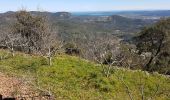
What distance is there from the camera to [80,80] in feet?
77.6

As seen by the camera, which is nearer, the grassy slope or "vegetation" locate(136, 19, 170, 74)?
the grassy slope

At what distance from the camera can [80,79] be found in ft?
78.4

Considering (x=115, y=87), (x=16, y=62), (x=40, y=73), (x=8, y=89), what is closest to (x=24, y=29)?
(x=16, y=62)

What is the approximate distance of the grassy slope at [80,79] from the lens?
67.9 ft

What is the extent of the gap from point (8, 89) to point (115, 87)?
26.6 feet

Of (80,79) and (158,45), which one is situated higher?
(80,79)

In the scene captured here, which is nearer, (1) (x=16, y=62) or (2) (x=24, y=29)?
(1) (x=16, y=62)

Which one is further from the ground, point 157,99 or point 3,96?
point 3,96

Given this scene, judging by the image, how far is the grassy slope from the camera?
20688mm

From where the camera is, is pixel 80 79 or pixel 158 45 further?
pixel 158 45

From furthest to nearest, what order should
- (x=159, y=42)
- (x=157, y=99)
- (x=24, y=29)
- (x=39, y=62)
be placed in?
(x=159, y=42) < (x=24, y=29) < (x=39, y=62) < (x=157, y=99)

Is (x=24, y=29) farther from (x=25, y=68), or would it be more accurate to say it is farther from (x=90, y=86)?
(x=90, y=86)

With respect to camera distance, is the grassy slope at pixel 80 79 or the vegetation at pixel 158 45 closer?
the grassy slope at pixel 80 79

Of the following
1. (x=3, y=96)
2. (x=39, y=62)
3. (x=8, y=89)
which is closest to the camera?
(x=3, y=96)
